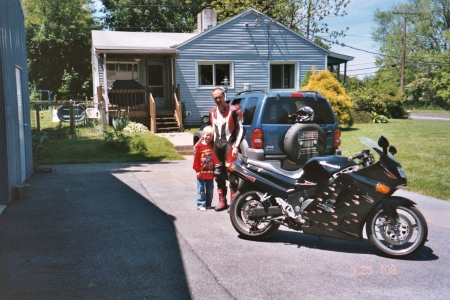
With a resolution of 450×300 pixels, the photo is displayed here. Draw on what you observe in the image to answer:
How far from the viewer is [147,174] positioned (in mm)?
11164

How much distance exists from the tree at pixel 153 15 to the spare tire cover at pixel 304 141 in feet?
136

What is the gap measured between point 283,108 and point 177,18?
42156mm

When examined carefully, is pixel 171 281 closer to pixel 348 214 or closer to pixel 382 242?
pixel 348 214

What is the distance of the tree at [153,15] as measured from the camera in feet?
156

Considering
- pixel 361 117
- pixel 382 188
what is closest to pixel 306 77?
pixel 361 117

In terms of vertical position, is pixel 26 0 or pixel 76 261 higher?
pixel 26 0

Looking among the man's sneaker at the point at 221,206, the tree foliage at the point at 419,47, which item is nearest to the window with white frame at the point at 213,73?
the man's sneaker at the point at 221,206

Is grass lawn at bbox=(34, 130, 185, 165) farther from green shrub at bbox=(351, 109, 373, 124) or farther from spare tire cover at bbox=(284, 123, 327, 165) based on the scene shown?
green shrub at bbox=(351, 109, 373, 124)

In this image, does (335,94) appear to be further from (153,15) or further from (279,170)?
(153,15)

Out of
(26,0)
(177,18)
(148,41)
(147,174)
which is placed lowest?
(147,174)

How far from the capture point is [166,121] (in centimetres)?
2233

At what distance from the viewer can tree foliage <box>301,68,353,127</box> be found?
20.8m

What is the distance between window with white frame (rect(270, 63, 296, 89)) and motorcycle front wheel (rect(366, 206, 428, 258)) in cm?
2144

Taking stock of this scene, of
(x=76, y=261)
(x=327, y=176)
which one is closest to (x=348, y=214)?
(x=327, y=176)
